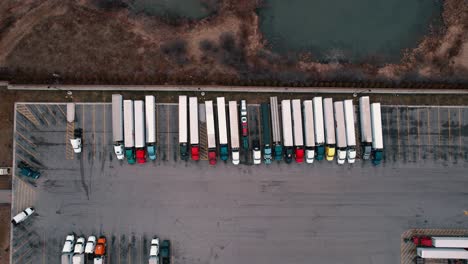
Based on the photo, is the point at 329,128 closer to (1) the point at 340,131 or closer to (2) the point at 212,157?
(1) the point at 340,131

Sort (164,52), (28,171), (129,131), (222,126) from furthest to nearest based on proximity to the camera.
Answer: (164,52)
(222,126)
(129,131)
(28,171)

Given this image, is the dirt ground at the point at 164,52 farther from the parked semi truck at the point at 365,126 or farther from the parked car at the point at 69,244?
the parked car at the point at 69,244

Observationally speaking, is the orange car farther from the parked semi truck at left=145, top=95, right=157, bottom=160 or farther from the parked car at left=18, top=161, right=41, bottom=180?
the parked semi truck at left=145, top=95, right=157, bottom=160

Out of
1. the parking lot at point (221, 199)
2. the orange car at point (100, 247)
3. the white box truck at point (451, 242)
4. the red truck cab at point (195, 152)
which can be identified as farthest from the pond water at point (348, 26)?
the orange car at point (100, 247)

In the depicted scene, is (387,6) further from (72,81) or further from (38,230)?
(38,230)

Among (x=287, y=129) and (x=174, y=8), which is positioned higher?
(x=174, y=8)

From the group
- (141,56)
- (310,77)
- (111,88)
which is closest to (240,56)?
(310,77)

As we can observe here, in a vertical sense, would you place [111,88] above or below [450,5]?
below

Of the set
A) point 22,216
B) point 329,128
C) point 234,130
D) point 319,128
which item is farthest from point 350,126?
point 22,216
